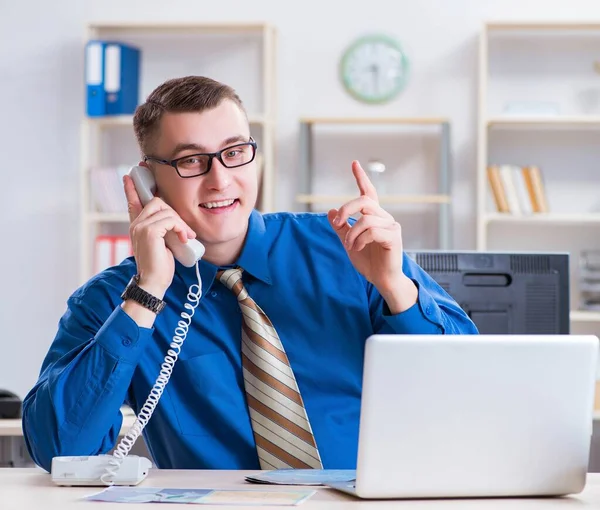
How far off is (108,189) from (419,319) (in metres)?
3.08

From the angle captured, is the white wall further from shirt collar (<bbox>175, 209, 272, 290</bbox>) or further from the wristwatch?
the wristwatch

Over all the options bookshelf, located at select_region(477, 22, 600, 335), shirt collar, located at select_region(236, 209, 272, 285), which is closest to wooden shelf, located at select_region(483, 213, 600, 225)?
bookshelf, located at select_region(477, 22, 600, 335)

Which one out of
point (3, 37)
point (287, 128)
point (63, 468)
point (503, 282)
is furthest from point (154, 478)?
point (3, 37)

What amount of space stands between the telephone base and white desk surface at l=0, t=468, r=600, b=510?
2 centimetres

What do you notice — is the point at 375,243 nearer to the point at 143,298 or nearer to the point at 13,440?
the point at 143,298

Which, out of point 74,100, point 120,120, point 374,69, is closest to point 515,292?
point 374,69

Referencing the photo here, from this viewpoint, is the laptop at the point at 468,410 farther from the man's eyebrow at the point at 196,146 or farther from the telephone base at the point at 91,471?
the man's eyebrow at the point at 196,146

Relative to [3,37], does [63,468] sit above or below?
below

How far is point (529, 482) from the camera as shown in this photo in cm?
125

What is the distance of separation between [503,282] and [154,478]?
40.7 inches

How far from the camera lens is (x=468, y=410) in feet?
3.99

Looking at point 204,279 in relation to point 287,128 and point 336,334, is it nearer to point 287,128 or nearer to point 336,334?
point 336,334

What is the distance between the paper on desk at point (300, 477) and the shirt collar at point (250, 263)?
1.37ft

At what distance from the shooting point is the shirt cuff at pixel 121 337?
159 cm
